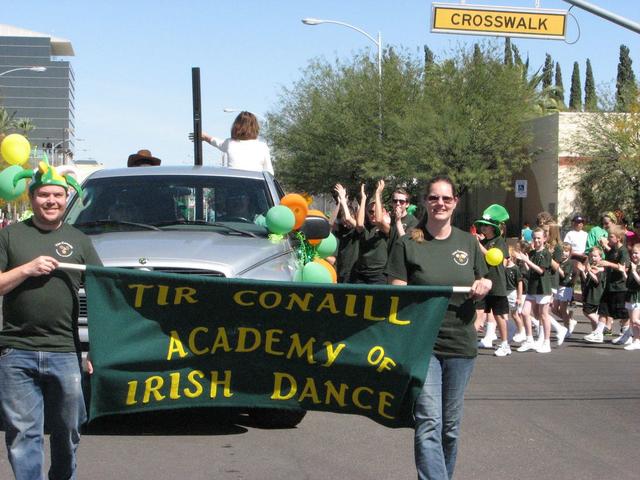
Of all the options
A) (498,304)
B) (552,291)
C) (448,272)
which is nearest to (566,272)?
(552,291)

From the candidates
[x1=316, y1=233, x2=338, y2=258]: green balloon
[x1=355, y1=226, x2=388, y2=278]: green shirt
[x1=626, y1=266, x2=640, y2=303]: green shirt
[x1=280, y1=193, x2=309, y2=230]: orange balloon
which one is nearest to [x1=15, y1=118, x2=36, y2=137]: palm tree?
[x1=626, y1=266, x2=640, y2=303]: green shirt

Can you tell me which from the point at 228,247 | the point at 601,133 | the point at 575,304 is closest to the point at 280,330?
the point at 228,247

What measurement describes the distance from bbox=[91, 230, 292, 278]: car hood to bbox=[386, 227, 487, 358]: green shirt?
2.02m

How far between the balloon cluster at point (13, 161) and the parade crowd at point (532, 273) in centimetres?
532

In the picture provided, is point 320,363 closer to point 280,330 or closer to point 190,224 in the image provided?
point 280,330

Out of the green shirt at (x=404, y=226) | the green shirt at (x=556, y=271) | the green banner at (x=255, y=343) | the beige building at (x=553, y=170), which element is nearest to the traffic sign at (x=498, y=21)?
the green shirt at (x=556, y=271)

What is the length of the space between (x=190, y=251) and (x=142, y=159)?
4239mm

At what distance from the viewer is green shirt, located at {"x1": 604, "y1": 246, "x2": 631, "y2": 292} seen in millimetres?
15570

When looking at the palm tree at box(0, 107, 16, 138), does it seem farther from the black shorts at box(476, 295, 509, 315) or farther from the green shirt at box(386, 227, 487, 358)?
the green shirt at box(386, 227, 487, 358)

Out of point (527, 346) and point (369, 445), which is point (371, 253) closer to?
point (369, 445)

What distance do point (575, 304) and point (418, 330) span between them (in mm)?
17592

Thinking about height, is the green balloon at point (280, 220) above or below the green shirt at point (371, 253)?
above

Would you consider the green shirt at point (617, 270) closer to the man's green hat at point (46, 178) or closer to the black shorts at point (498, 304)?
the black shorts at point (498, 304)

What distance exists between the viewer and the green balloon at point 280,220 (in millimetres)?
8461
